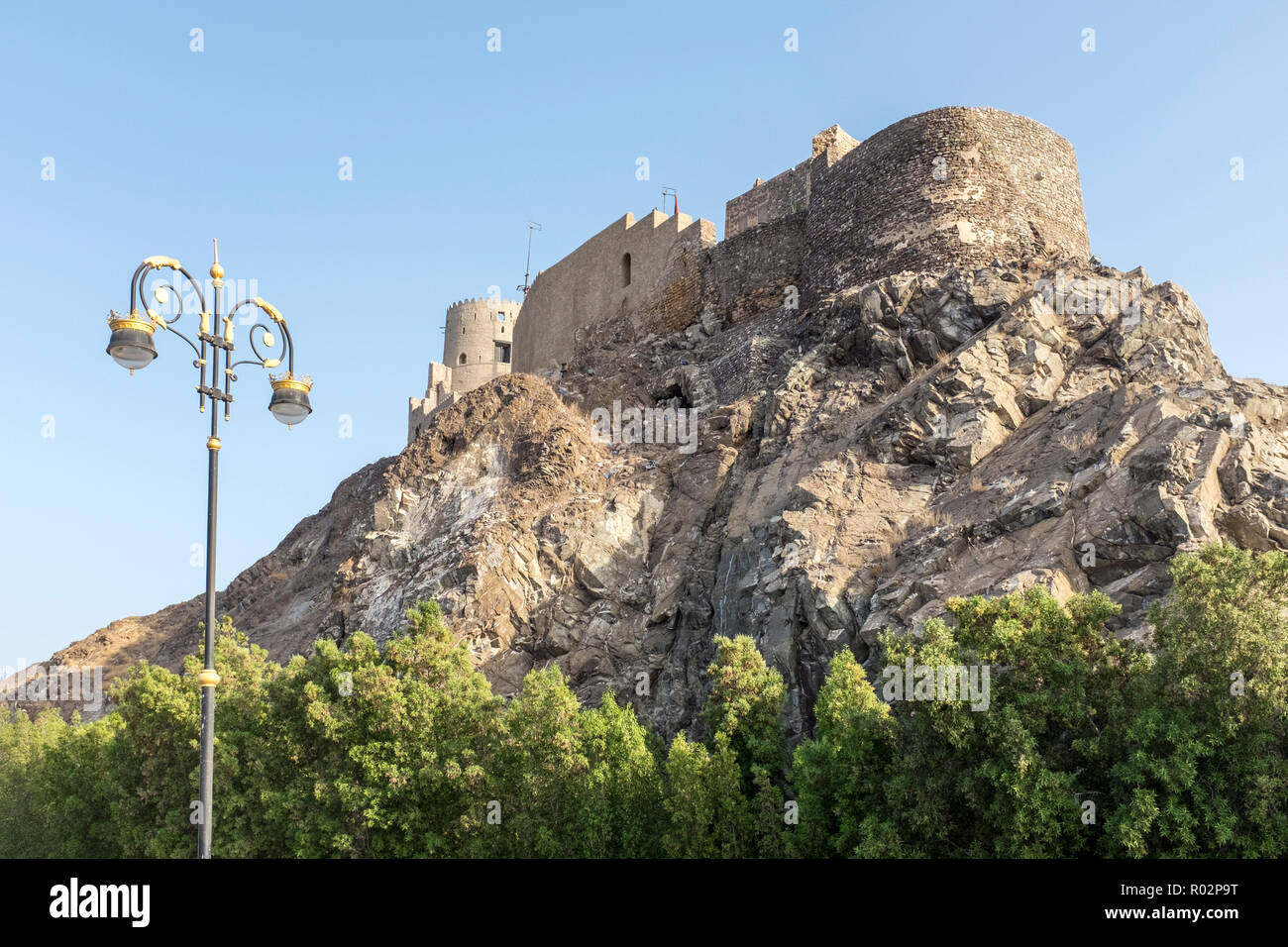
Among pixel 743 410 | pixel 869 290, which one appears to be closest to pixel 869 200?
pixel 869 290

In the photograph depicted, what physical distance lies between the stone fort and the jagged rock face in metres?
1.42

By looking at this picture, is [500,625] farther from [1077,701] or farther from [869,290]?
[1077,701]

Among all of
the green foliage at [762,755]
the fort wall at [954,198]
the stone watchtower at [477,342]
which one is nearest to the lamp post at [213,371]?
the green foliage at [762,755]

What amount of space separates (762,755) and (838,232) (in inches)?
739

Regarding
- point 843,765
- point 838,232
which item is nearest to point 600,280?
point 838,232

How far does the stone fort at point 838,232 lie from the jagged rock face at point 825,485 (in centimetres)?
142

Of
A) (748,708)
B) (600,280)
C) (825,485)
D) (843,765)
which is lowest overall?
(843,765)

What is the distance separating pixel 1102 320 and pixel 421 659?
17.7 meters

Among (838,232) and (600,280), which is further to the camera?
(600,280)

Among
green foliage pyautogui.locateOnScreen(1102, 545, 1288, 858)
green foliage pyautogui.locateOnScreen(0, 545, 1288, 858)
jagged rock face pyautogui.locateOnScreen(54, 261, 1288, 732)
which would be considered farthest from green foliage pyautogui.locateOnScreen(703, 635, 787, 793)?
green foliage pyautogui.locateOnScreen(1102, 545, 1288, 858)

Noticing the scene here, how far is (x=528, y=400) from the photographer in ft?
126

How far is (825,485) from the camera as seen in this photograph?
28156 millimetres

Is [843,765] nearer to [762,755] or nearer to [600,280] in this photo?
[762,755]
